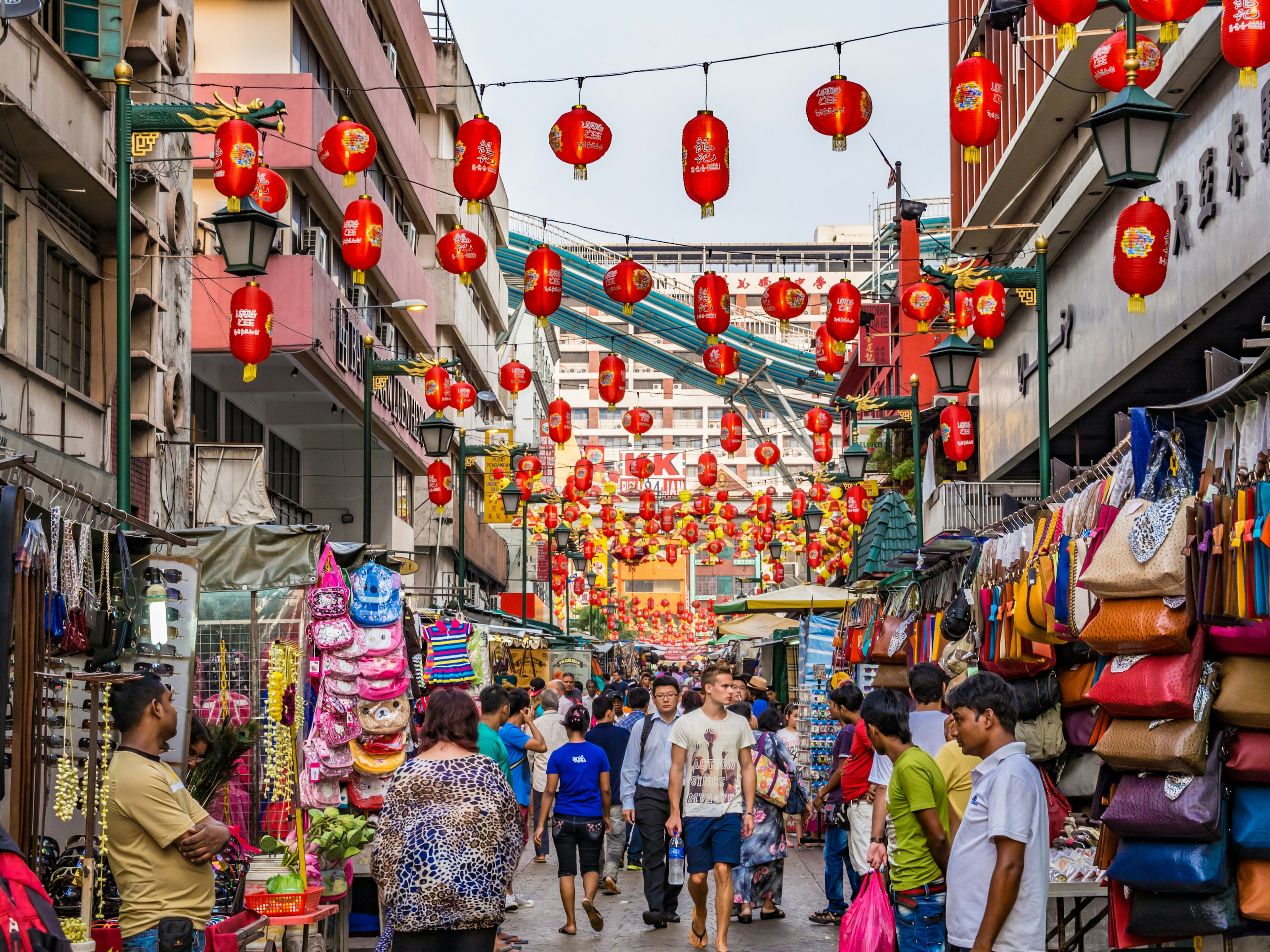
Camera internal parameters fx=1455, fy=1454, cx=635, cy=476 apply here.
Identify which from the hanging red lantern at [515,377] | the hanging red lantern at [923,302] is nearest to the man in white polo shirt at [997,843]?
the hanging red lantern at [923,302]

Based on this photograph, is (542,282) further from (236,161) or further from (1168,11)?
(1168,11)

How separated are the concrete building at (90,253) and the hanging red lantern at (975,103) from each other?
24.0 ft

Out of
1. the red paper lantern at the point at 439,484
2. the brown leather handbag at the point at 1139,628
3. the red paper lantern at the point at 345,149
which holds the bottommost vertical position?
the brown leather handbag at the point at 1139,628

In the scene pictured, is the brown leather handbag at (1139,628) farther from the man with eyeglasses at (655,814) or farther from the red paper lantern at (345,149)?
the red paper lantern at (345,149)

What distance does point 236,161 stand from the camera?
12922 mm

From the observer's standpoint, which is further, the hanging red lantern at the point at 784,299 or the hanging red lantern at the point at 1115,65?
the hanging red lantern at the point at 784,299

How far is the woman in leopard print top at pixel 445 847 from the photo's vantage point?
6.14 m

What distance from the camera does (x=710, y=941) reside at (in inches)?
446

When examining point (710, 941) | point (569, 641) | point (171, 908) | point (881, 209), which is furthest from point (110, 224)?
point (881, 209)

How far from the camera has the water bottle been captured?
39.9 feet

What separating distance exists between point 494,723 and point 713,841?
218cm

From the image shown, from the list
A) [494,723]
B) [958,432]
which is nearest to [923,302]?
[958,432]

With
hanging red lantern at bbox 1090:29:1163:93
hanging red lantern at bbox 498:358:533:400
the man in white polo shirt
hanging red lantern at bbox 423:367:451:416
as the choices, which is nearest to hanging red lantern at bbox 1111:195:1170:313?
hanging red lantern at bbox 1090:29:1163:93

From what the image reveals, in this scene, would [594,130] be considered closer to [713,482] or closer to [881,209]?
[713,482]
